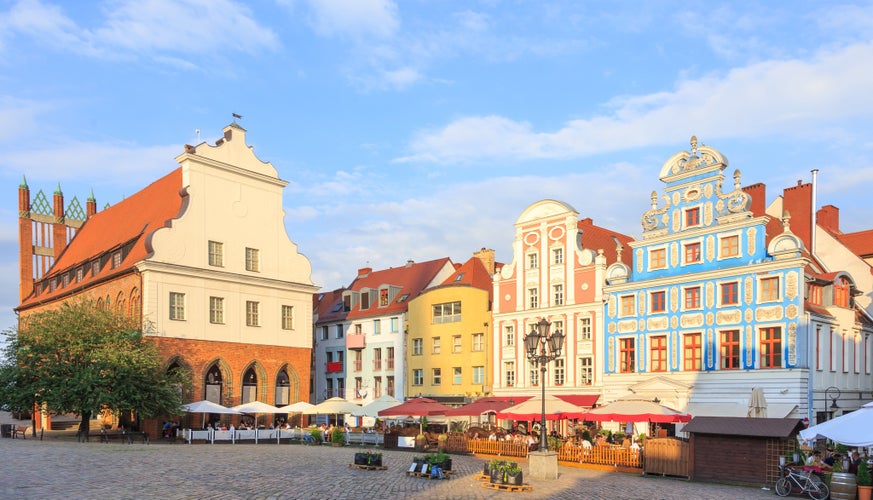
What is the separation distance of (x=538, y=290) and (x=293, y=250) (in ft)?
54.6

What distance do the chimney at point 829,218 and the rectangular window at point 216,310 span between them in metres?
38.4

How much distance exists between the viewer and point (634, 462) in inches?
1111

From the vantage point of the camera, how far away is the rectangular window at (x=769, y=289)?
1393 inches

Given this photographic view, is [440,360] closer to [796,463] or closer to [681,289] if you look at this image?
[681,289]

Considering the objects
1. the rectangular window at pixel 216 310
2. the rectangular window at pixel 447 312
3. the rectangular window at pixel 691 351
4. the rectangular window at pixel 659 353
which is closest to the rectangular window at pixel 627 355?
the rectangular window at pixel 659 353

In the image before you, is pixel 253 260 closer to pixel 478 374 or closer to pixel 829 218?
pixel 478 374

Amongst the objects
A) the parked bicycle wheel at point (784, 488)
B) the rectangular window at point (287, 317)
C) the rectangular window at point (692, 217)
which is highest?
the rectangular window at point (692, 217)

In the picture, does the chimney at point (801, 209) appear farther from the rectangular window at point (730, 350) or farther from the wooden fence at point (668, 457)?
the wooden fence at point (668, 457)

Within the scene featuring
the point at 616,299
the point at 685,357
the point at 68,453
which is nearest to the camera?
the point at 68,453

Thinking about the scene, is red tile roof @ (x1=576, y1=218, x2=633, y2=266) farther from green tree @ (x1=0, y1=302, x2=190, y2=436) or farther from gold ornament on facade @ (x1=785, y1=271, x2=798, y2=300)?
green tree @ (x1=0, y1=302, x2=190, y2=436)

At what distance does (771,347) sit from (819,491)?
14.9m

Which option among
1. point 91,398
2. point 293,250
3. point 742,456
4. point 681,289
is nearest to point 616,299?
point 681,289

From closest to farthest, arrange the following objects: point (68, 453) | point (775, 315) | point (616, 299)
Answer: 1. point (68, 453)
2. point (775, 315)
3. point (616, 299)

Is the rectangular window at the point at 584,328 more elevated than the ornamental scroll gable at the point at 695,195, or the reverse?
the ornamental scroll gable at the point at 695,195
